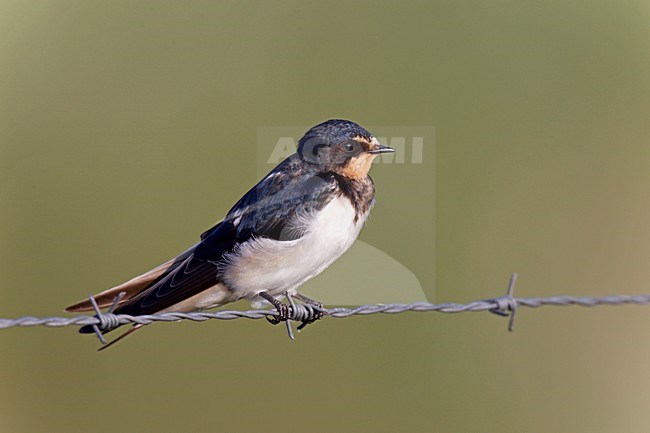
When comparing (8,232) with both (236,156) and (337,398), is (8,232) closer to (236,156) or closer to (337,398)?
(236,156)

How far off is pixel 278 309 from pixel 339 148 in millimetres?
729

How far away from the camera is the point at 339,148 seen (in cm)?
370

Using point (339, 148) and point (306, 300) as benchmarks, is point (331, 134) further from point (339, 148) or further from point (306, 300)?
point (306, 300)

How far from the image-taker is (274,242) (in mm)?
3553

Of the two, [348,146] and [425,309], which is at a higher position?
[348,146]

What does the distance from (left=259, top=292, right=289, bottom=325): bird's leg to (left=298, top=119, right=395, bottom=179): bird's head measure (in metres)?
0.58

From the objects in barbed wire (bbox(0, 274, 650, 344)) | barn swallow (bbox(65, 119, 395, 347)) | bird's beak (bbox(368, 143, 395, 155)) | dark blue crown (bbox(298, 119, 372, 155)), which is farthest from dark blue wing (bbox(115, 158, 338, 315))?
barbed wire (bbox(0, 274, 650, 344))

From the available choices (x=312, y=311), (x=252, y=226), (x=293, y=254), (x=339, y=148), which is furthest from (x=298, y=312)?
(x=339, y=148)

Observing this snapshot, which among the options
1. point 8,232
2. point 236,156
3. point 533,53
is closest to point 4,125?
point 8,232

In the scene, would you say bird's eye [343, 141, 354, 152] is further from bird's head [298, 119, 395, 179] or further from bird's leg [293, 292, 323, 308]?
bird's leg [293, 292, 323, 308]

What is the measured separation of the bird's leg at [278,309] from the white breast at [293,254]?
0.03 m

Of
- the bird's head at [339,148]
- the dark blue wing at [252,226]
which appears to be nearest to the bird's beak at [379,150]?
the bird's head at [339,148]

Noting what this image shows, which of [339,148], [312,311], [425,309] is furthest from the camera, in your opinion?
[339,148]

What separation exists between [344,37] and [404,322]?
3126 millimetres
